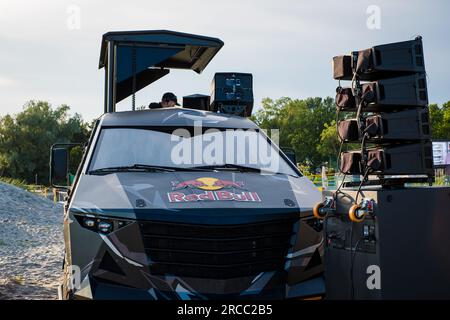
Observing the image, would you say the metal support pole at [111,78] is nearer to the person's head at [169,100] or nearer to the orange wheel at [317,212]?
the person's head at [169,100]

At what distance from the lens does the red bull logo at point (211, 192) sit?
13.5ft

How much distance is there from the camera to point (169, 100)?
812 cm

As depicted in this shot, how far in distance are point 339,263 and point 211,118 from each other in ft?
6.85

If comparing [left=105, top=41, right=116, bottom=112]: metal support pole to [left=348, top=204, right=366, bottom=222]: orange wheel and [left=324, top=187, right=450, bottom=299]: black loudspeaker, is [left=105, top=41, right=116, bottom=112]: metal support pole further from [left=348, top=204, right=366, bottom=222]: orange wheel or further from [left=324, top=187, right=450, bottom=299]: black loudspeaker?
Answer: [left=348, top=204, right=366, bottom=222]: orange wheel

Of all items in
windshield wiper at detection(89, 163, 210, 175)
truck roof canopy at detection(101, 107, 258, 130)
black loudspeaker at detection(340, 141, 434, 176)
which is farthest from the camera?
black loudspeaker at detection(340, 141, 434, 176)

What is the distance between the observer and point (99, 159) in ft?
15.9

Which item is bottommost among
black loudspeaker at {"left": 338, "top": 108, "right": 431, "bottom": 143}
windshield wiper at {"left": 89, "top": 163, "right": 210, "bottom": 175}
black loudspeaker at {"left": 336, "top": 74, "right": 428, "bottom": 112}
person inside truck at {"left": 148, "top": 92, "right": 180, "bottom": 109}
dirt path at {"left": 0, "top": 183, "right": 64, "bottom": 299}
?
dirt path at {"left": 0, "top": 183, "right": 64, "bottom": 299}

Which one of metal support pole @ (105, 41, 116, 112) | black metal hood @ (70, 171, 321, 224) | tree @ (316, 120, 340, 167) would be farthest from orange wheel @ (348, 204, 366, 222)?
tree @ (316, 120, 340, 167)

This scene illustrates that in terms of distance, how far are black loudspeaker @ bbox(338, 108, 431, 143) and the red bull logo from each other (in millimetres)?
2026

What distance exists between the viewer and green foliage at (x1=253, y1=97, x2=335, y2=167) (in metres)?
89.6

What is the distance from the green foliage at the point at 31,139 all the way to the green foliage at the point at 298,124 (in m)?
31.8

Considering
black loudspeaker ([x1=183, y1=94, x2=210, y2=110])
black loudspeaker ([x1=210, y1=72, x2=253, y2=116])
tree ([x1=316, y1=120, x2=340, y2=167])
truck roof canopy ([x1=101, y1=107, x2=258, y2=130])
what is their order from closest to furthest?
truck roof canopy ([x1=101, y1=107, x2=258, y2=130])
black loudspeaker ([x1=210, y1=72, x2=253, y2=116])
black loudspeaker ([x1=183, y1=94, x2=210, y2=110])
tree ([x1=316, y1=120, x2=340, y2=167])
